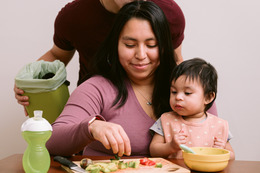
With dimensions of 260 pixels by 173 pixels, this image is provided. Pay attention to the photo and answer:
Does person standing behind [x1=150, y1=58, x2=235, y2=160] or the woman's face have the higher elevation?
the woman's face

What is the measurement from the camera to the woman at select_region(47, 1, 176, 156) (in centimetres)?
150

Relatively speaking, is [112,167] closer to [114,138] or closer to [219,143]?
[114,138]

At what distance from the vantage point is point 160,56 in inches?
61.7

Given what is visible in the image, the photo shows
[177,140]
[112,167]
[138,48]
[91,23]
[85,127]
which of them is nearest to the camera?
[112,167]

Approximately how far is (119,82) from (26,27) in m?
1.42

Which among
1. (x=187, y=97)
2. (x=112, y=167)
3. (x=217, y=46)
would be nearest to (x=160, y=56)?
(x=187, y=97)

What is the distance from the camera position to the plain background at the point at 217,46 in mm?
2619

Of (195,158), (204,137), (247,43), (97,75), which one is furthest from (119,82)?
(247,43)

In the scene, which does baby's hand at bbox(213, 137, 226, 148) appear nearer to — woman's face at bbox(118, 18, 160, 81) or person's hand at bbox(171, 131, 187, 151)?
person's hand at bbox(171, 131, 187, 151)

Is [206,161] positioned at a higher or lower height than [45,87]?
lower

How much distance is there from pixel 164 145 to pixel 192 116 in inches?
8.4

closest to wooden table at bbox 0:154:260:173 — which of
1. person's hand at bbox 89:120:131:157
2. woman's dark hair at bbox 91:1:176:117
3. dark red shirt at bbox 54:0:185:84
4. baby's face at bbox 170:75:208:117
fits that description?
person's hand at bbox 89:120:131:157

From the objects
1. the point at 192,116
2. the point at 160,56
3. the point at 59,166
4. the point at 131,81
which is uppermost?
the point at 160,56

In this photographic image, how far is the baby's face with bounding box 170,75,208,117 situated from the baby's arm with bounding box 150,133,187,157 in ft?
0.42
